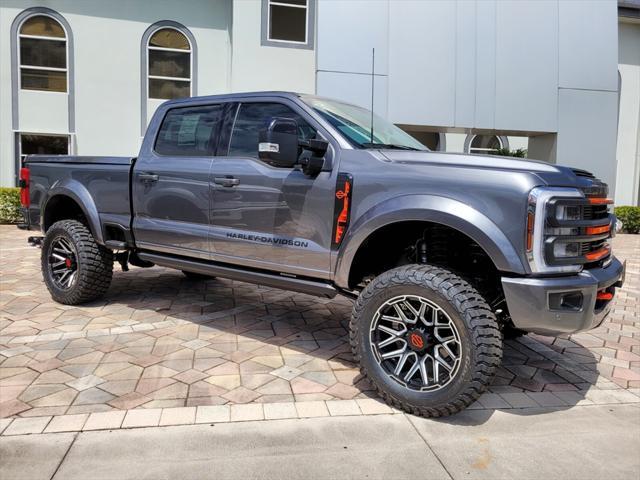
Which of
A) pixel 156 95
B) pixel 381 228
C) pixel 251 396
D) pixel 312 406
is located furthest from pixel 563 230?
pixel 156 95

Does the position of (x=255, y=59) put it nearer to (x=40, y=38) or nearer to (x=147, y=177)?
(x=40, y=38)

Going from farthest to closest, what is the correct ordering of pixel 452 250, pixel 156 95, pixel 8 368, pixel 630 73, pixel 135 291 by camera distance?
pixel 630 73
pixel 156 95
pixel 135 291
pixel 8 368
pixel 452 250

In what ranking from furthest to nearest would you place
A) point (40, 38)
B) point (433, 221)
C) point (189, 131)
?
1. point (40, 38)
2. point (189, 131)
3. point (433, 221)

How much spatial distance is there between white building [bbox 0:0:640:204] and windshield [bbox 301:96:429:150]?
26.8 ft

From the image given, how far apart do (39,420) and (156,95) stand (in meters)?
14.2

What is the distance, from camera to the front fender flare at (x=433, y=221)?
123 inches

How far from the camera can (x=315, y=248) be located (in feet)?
12.8

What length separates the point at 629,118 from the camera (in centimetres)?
1928

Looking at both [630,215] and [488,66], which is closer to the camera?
[488,66]

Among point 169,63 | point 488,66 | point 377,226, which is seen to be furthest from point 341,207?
point 169,63

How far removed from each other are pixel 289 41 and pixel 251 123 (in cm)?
1120

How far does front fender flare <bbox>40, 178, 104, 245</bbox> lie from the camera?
212 inches

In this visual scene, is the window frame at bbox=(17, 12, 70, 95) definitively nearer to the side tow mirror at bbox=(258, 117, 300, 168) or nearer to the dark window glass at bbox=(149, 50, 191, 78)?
the dark window glass at bbox=(149, 50, 191, 78)

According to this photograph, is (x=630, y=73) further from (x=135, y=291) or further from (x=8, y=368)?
(x=8, y=368)
